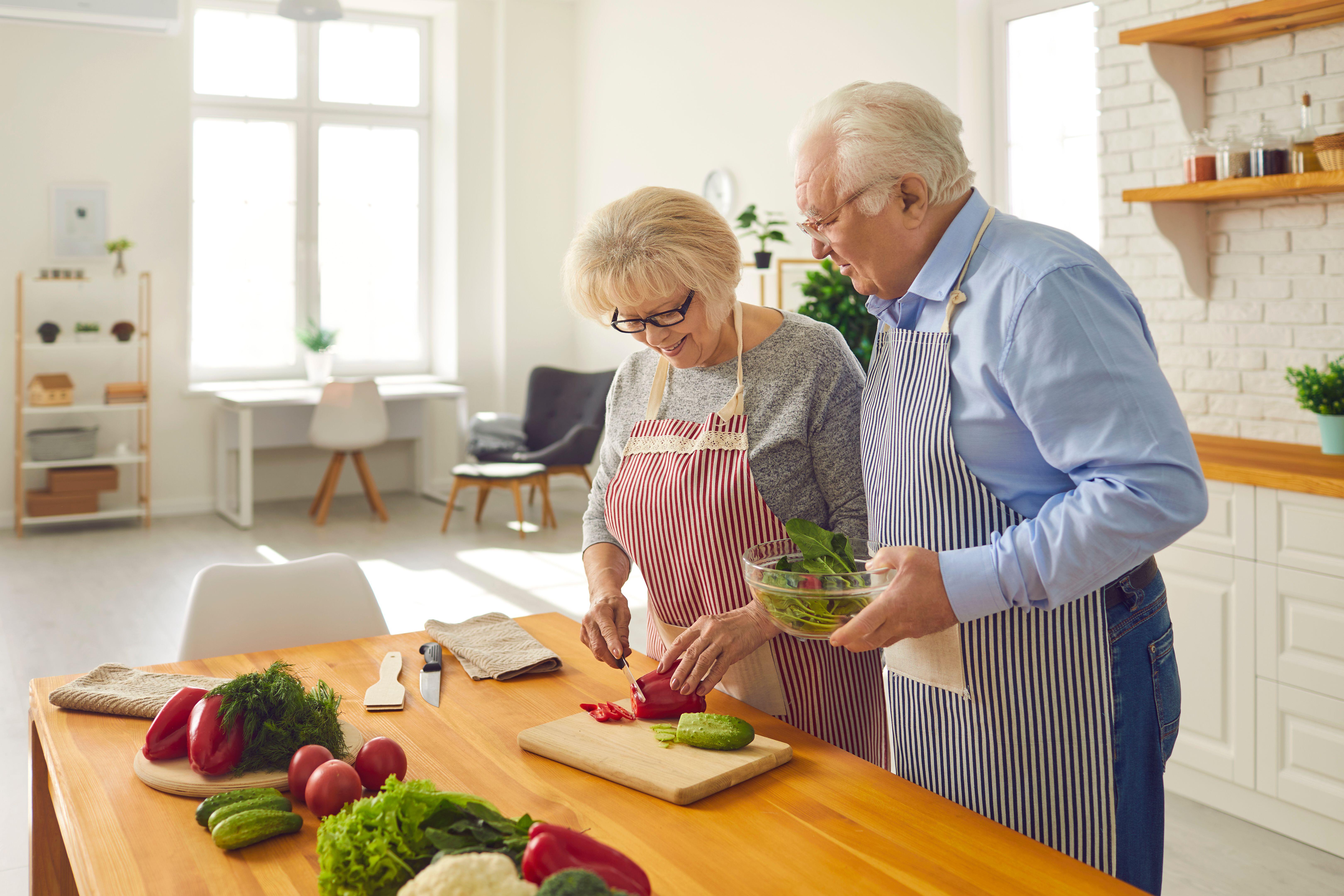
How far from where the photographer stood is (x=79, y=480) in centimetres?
675

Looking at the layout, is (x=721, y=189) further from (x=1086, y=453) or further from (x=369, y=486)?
(x=1086, y=453)

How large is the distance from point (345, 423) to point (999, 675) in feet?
19.6

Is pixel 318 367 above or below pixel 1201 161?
below

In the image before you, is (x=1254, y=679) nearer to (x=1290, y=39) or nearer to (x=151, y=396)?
(x=1290, y=39)

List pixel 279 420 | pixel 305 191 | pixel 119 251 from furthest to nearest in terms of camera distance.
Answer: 1. pixel 305 191
2. pixel 279 420
3. pixel 119 251

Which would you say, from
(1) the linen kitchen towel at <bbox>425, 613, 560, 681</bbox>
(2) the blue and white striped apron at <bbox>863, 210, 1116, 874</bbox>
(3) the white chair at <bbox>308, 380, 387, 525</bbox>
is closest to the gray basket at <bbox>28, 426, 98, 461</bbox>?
(3) the white chair at <bbox>308, 380, 387, 525</bbox>

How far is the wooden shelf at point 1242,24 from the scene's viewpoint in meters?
2.90

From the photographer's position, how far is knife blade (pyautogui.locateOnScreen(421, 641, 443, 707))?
1.64 m

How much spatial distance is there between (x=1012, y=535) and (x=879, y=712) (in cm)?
68

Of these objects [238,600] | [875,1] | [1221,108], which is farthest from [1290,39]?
[238,600]

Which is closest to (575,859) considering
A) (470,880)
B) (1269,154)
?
(470,880)

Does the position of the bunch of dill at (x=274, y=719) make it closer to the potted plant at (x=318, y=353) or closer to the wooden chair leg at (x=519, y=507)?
the wooden chair leg at (x=519, y=507)

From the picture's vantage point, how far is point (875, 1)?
5.23m

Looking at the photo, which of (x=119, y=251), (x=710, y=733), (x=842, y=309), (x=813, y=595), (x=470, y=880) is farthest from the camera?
(x=119, y=251)
